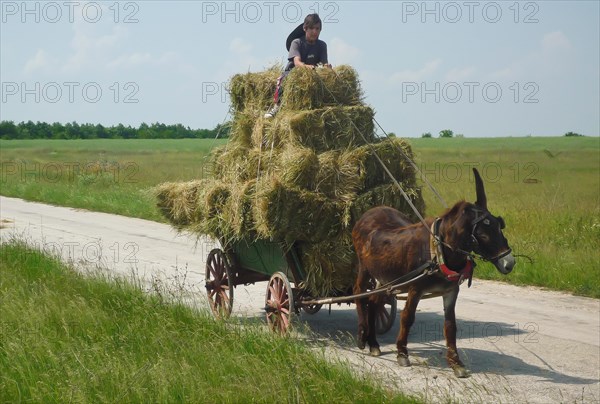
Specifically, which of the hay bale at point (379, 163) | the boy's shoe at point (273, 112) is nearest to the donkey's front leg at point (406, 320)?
Answer: the hay bale at point (379, 163)

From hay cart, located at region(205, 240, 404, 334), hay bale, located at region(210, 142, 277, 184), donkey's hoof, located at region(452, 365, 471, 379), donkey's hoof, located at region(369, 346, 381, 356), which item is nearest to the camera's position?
donkey's hoof, located at region(452, 365, 471, 379)

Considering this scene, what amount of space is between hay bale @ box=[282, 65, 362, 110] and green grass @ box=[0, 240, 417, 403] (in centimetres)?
271

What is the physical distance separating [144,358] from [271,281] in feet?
8.68

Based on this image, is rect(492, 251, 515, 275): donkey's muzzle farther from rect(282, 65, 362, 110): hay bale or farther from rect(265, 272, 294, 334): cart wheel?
rect(282, 65, 362, 110): hay bale

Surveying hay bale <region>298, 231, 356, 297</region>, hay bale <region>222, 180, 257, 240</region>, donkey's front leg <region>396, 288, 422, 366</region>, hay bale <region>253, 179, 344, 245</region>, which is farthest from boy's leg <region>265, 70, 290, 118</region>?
donkey's front leg <region>396, 288, 422, 366</region>

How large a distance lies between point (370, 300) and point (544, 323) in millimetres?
2793

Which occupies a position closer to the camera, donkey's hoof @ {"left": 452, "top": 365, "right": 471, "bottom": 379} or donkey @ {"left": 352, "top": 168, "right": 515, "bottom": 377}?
donkey @ {"left": 352, "top": 168, "right": 515, "bottom": 377}

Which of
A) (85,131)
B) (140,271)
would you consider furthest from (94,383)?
(85,131)

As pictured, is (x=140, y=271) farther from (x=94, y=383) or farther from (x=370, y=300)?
(x=94, y=383)

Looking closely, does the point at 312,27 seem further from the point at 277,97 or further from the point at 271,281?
the point at 271,281

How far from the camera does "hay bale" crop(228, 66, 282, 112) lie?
11.1m

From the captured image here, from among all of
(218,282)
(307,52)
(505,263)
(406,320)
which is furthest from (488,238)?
(307,52)

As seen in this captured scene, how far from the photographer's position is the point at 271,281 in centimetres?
1005

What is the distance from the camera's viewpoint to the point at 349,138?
10133mm
